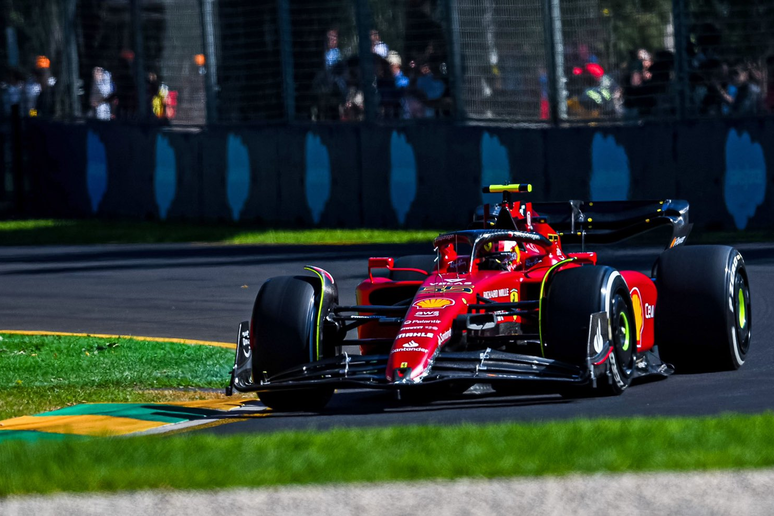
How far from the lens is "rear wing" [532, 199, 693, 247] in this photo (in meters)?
10.5

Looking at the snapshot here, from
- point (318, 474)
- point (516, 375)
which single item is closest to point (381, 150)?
point (516, 375)

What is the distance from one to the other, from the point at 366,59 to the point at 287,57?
1.37 m

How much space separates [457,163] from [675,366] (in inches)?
429

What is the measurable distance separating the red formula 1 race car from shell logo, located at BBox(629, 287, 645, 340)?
0.01m

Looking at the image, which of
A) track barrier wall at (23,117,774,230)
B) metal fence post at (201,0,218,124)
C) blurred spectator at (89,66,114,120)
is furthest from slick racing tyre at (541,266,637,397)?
blurred spectator at (89,66,114,120)

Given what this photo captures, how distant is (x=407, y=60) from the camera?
66.8 feet

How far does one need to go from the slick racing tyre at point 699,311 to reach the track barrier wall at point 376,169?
351 inches

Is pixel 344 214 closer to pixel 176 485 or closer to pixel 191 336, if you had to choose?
pixel 191 336

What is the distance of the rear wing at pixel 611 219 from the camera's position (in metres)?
10.5

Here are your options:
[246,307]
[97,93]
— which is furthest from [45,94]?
[246,307]

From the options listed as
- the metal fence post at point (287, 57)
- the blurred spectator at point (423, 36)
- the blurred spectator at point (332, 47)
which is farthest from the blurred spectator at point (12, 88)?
the blurred spectator at point (423, 36)

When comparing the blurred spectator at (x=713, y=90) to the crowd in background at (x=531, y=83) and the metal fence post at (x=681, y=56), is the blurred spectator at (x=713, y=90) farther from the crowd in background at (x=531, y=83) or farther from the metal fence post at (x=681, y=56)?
the metal fence post at (x=681, y=56)

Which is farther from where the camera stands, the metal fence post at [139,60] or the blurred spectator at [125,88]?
the blurred spectator at [125,88]

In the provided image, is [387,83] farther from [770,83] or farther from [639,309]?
[639,309]
